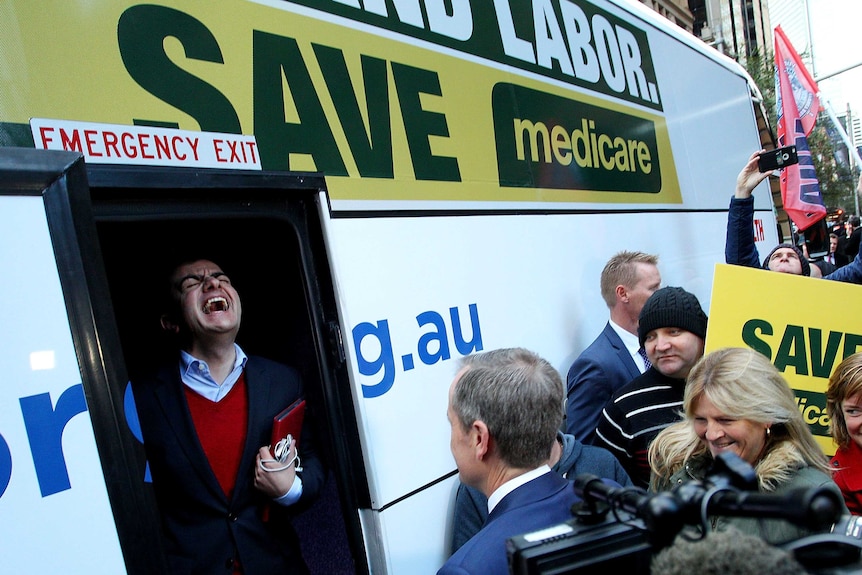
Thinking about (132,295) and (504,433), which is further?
(132,295)

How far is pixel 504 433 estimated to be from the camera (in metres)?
1.63

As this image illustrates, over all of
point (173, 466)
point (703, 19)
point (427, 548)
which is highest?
point (703, 19)

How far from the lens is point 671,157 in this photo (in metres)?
4.74

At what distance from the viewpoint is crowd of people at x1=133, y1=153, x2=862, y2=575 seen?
164 cm

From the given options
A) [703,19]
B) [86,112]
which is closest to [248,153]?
[86,112]

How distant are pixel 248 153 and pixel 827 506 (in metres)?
1.69

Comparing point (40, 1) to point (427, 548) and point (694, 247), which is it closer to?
point (427, 548)

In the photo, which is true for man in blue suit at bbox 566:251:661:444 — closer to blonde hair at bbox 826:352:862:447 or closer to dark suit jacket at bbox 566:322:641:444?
dark suit jacket at bbox 566:322:641:444

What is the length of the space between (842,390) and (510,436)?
155cm

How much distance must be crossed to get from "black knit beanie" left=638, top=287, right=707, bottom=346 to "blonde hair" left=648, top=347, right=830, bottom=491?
0.64 m

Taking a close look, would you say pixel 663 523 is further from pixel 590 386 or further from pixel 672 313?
pixel 590 386

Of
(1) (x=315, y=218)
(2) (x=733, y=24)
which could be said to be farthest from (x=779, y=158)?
(2) (x=733, y=24)

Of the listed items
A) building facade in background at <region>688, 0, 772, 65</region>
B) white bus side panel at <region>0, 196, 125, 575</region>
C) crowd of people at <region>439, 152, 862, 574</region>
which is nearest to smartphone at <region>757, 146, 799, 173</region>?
crowd of people at <region>439, 152, 862, 574</region>

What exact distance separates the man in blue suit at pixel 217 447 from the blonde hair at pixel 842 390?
6.19 ft
